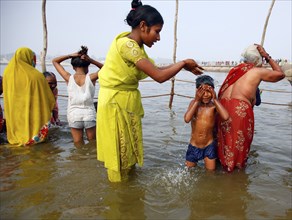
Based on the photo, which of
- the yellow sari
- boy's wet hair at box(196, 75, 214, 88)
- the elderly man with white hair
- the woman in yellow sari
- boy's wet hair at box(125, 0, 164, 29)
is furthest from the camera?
the woman in yellow sari

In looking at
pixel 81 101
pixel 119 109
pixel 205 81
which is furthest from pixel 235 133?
pixel 81 101

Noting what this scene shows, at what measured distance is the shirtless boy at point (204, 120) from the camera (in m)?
3.15

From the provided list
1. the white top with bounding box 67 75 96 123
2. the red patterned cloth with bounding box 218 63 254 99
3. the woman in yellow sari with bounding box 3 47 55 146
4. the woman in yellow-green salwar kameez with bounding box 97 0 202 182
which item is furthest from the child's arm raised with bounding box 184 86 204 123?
the woman in yellow sari with bounding box 3 47 55 146

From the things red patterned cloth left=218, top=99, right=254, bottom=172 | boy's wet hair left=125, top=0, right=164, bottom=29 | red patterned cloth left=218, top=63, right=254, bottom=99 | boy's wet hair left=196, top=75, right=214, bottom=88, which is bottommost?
red patterned cloth left=218, top=99, right=254, bottom=172

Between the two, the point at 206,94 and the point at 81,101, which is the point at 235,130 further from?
the point at 81,101

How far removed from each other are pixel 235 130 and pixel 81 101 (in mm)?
2189

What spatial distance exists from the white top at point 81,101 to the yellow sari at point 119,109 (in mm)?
1565

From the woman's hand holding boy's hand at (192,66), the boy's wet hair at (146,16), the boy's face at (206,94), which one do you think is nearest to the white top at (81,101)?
the boy's face at (206,94)

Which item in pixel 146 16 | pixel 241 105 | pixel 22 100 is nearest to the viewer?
pixel 146 16

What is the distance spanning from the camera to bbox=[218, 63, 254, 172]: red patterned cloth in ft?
10.0

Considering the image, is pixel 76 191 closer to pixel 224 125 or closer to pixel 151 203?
pixel 151 203

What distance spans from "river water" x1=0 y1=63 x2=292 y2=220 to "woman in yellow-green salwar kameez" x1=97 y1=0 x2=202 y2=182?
1.06 ft

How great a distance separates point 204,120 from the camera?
3199mm

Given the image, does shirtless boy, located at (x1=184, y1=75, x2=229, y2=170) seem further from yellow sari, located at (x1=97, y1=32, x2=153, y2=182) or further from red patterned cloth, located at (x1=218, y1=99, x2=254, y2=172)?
yellow sari, located at (x1=97, y1=32, x2=153, y2=182)
